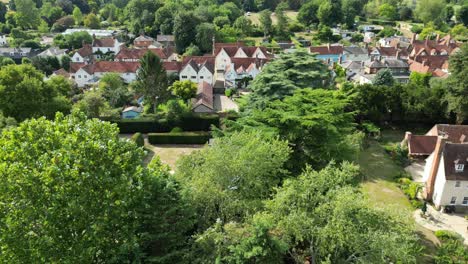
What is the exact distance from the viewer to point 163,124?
41312 millimetres

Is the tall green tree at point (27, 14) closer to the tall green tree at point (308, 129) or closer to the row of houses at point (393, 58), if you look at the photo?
the row of houses at point (393, 58)

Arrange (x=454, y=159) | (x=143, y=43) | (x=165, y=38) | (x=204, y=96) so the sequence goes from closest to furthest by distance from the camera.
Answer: (x=454, y=159)
(x=204, y=96)
(x=143, y=43)
(x=165, y=38)

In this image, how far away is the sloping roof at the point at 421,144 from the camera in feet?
120

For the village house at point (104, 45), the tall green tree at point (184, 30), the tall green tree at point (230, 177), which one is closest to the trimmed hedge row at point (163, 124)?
the tall green tree at point (230, 177)

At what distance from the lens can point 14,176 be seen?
13242 mm

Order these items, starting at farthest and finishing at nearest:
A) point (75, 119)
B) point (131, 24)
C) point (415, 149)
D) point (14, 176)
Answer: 1. point (131, 24)
2. point (415, 149)
3. point (75, 119)
4. point (14, 176)

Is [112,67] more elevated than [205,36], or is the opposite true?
[205,36]

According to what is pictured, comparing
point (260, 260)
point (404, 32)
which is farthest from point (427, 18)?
point (260, 260)

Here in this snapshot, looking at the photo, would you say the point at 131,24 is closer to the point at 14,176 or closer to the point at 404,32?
the point at 404,32

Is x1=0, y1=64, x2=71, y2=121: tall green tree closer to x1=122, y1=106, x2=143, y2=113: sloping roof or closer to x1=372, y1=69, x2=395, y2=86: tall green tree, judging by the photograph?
x1=122, y1=106, x2=143, y2=113: sloping roof

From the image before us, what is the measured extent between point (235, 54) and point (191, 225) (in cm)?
5480

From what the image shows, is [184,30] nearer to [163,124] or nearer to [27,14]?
[163,124]

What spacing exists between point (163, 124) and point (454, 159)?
90.2ft

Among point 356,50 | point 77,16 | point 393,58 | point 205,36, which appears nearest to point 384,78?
point 393,58
